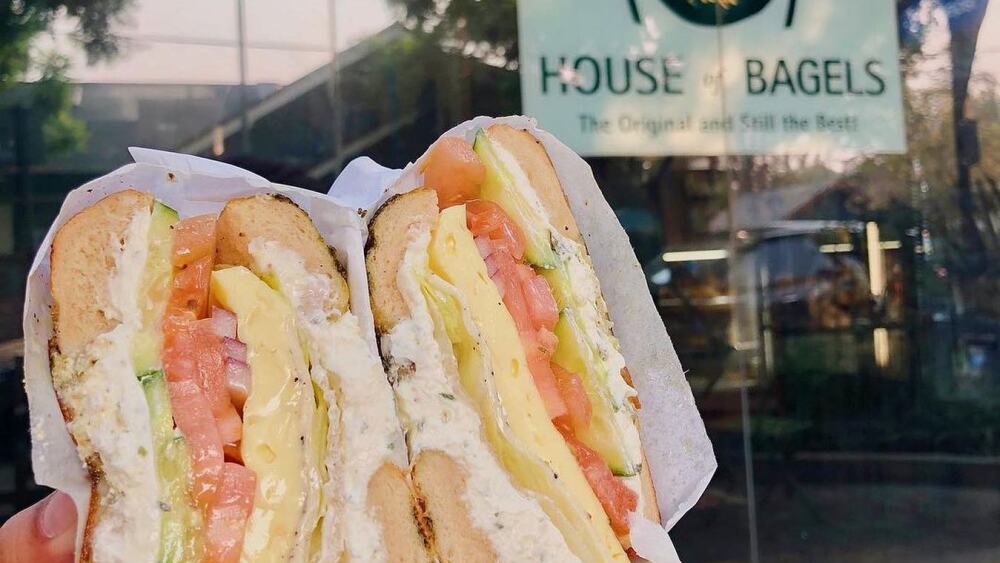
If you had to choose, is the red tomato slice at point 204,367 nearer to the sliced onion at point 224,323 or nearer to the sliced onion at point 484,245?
the sliced onion at point 224,323

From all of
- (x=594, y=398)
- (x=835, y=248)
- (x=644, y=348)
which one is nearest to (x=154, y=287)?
(x=594, y=398)

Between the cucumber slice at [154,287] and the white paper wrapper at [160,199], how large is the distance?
0.11 metres

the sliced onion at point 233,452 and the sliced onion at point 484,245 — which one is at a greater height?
the sliced onion at point 484,245

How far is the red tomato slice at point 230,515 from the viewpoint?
4.52 ft

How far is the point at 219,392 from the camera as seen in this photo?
58.2 inches

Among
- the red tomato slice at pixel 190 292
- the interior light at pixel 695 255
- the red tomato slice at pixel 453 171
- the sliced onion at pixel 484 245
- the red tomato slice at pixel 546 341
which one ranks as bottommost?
the red tomato slice at pixel 546 341

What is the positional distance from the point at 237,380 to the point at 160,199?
1.45 feet

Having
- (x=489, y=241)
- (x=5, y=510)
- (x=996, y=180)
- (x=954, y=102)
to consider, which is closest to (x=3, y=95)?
(x=5, y=510)

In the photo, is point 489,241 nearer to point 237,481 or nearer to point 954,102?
point 237,481

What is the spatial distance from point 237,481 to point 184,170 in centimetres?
66

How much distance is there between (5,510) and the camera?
4125mm

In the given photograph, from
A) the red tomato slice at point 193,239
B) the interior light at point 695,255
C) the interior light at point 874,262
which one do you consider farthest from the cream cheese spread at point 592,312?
the interior light at point 874,262

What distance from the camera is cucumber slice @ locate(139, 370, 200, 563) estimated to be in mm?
1338

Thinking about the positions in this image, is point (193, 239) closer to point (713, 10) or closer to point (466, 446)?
point (466, 446)
